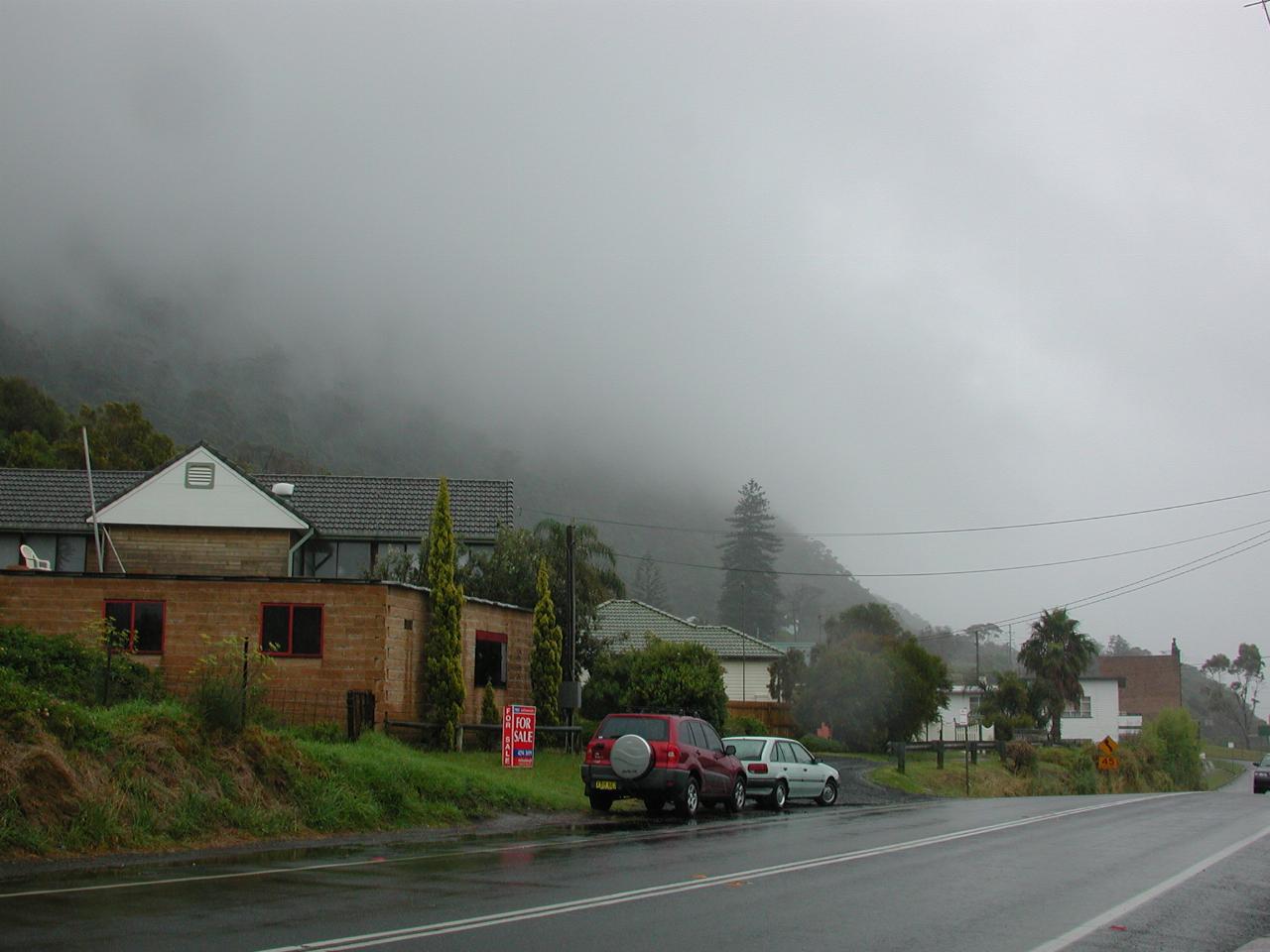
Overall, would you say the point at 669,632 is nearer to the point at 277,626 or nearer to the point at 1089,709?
the point at 1089,709

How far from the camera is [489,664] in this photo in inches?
1208

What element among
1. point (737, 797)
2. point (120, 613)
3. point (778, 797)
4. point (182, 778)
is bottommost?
point (778, 797)

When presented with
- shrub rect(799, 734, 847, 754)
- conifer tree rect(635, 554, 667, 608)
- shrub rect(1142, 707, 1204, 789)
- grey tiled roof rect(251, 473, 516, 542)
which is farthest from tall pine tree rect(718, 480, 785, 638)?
grey tiled roof rect(251, 473, 516, 542)

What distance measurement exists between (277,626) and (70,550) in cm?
1843

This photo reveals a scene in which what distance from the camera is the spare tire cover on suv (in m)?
21.0

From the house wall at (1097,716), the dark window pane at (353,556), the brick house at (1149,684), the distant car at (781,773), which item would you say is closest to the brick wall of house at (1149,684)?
the brick house at (1149,684)

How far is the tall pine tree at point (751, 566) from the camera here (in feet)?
541

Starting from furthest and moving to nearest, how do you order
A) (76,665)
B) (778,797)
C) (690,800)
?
(778,797) → (76,665) → (690,800)

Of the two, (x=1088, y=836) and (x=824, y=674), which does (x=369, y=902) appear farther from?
(x=824, y=674)

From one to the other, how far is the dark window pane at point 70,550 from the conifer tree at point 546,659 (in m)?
16.6

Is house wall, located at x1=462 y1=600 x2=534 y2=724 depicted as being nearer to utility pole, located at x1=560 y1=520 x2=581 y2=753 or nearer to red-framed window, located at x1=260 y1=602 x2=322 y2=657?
utility pole, located at x1=560 y1=520 x2=581 y2=753

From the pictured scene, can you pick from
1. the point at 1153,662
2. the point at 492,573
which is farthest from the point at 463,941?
the point at 1153,662

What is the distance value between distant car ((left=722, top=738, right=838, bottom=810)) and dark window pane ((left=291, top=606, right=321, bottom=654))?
8.83 metres

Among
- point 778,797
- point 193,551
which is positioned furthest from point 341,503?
point 778,797
